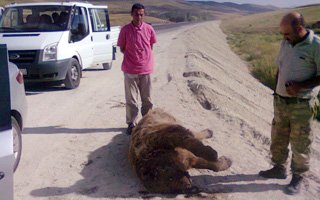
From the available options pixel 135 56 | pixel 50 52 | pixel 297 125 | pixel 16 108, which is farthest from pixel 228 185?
pixel 50 52

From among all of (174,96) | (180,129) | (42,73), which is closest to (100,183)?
(180,129)

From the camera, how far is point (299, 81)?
4836 mm

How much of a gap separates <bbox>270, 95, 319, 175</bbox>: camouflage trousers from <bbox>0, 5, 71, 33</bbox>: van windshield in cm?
689

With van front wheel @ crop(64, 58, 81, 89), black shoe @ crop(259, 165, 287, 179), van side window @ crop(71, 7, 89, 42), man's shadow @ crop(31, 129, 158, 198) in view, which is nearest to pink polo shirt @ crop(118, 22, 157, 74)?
man's shadow @ crop(31, 129, 158, 198)

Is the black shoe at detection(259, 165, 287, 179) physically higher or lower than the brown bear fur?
lower

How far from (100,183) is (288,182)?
2245mm

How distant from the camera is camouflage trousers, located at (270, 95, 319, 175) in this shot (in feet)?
16.1

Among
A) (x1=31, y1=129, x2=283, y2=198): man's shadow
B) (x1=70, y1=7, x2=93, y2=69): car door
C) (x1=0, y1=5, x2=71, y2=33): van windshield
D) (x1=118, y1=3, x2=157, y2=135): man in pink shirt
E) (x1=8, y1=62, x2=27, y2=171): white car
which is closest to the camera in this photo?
(x1=31, y1=129, x2=283, y2=198): man's shadow

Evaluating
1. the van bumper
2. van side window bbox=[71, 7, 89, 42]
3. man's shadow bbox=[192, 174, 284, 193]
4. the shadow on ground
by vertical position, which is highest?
van side window bbox=[71, 7, 89, 42]

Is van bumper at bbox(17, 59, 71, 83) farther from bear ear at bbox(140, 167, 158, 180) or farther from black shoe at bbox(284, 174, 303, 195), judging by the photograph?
black shoe at bbox(284, 174, 303, 195)

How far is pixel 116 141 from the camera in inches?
260

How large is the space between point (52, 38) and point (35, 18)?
3.55 feet

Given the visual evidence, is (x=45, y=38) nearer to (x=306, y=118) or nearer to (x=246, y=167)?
(x=246, y=167)

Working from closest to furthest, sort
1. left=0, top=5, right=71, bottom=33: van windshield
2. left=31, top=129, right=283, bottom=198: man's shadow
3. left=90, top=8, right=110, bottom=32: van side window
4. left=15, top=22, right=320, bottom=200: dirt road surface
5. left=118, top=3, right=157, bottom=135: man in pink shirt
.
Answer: left=31, top=129, right=283, bottom=198: man's shadow < left=15, top=22, right=320, bottom=200: dirt road surface < left=118, top=3, right=157, bottom=135: man in pink shirt < left=0, top=5, right=71, bottom=33: van windshield < left=90, top=8, right=110, bottom=32: van side window
